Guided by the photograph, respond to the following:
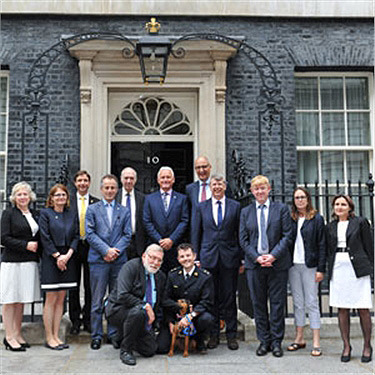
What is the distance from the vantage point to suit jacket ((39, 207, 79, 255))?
5.41 m

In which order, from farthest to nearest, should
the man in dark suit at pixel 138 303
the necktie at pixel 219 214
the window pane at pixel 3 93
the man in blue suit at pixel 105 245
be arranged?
the window pane at pixel 3 93 → the necktie at pixel 219 214 → the man in blue suit at pixel 105 245 → the man in dark suit at pixel 138 303

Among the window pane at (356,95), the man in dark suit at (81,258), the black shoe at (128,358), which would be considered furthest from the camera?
the window pane at (356,95)

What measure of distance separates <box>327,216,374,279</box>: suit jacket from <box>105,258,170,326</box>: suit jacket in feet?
5.59

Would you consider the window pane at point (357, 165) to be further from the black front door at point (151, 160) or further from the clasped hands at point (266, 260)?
the clasped hands at point (266, 260)

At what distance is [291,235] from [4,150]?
5182mm

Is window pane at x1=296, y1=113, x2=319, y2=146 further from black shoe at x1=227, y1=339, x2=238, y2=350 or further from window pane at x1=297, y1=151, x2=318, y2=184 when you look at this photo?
black shoe at x1=227, y1=339, x2=238, y2=350

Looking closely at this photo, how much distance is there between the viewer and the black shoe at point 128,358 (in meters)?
4.82

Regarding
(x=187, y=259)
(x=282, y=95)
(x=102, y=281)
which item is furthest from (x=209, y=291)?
(x=282, y=95)

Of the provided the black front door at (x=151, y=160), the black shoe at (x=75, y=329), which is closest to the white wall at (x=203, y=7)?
the black front door at (x=151, y=160)

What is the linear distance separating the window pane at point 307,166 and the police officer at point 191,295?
385 cm

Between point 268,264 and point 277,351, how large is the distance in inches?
33.2

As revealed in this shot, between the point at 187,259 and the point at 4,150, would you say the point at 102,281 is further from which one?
the point at 4,150

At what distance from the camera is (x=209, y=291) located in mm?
5254

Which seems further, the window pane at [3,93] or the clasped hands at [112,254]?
the window pane at [3,93]
